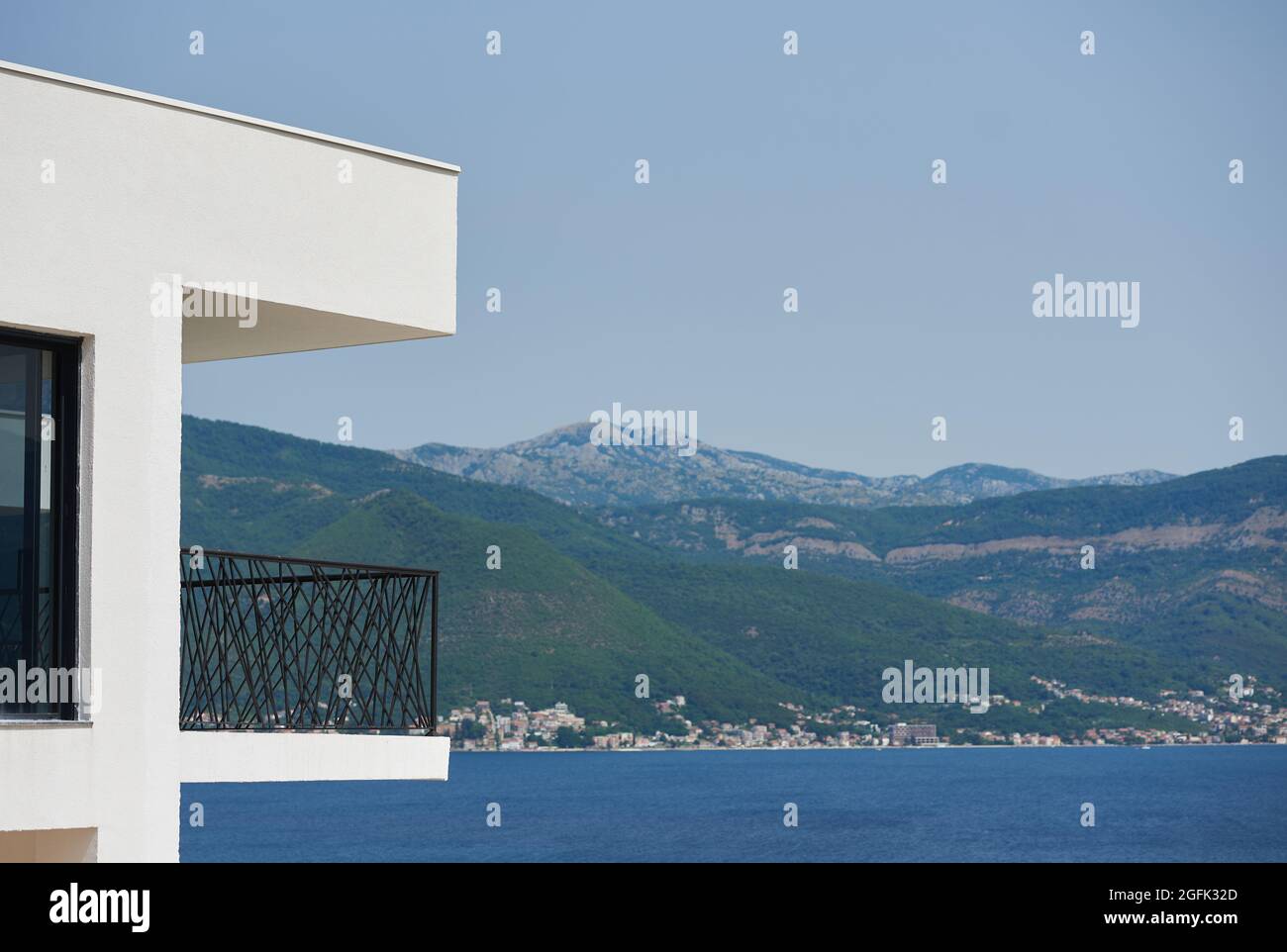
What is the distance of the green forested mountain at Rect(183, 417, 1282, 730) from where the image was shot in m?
108

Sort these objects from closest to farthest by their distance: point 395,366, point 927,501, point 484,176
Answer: point 484,176 → point 395,366 → point 927,501

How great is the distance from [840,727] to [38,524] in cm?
12408

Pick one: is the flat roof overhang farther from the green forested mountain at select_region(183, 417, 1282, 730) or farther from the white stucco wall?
the green forested mountain at select_region(183, 417, 1282, 730)

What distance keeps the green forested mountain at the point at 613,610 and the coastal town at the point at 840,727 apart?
109cm

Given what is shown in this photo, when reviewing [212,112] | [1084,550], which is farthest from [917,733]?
[212,112]

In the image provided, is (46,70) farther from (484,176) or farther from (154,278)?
(484,176)

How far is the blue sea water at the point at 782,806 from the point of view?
287 feet

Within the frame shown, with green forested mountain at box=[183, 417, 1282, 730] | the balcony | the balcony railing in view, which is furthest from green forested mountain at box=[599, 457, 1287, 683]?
the balcony

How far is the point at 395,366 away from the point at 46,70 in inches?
4506

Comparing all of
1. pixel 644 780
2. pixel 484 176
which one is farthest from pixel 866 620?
pixel 484 176

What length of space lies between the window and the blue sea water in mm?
75434

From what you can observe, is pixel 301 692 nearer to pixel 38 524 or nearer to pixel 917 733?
pixel 38 524

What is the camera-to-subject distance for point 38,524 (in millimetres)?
7668

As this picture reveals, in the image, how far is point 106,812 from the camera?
7.69 meters
